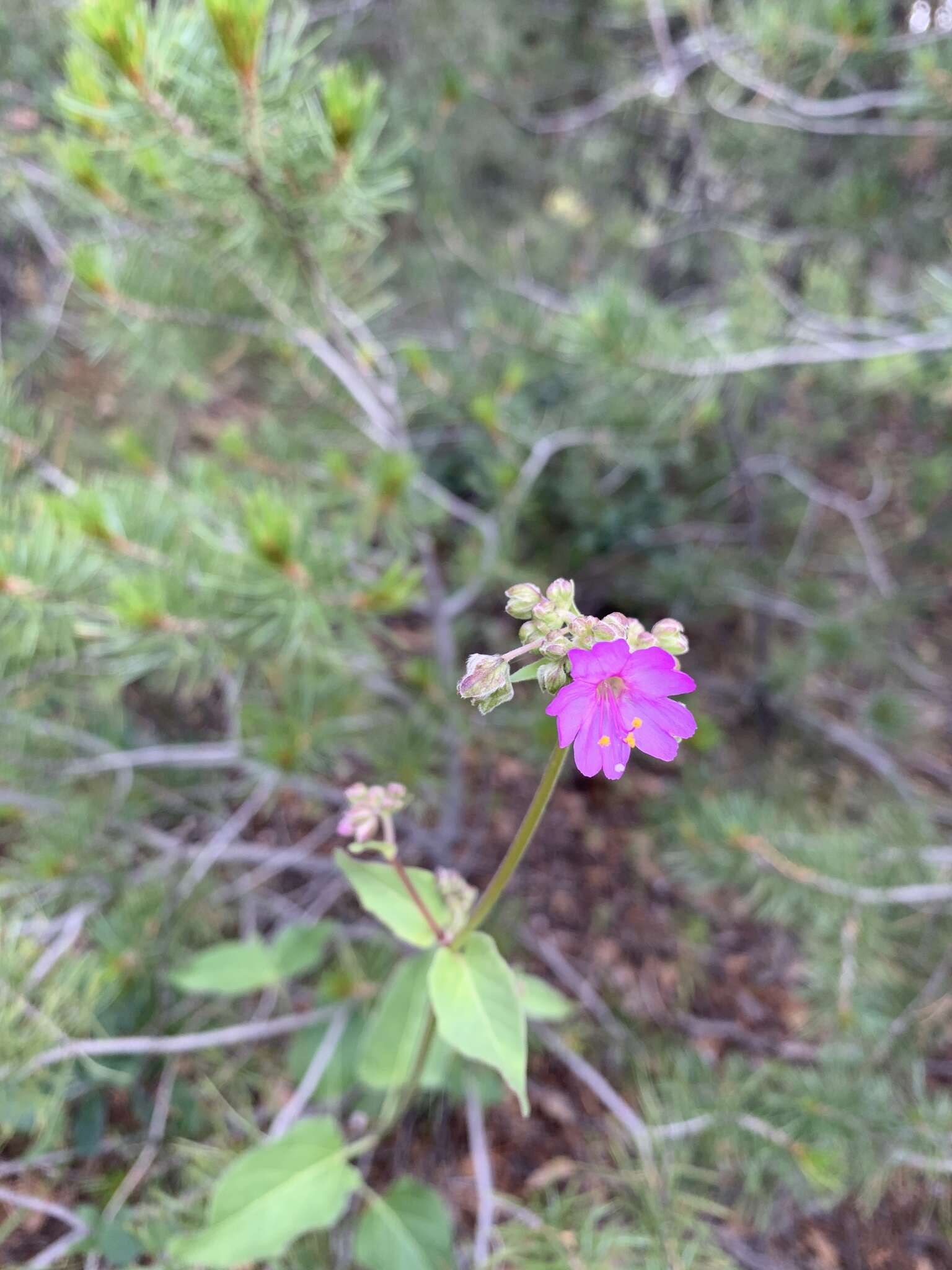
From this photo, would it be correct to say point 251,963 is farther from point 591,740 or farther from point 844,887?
point 844,887

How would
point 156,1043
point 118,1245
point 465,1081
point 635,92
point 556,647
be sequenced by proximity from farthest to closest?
point 635,92
point 465,1081
point 156,1043
point 118,1245
point 556,647

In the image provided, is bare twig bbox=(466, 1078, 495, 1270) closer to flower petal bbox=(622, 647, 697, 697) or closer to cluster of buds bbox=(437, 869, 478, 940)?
cluster of buds bbox=(437, 869, 478, 940)

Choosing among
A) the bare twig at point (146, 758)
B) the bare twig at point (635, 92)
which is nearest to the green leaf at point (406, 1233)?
the bare twig at point (146, 758)

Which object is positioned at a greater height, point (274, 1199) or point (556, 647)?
point (556, 647)

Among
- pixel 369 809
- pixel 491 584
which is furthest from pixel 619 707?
pixel 491 584

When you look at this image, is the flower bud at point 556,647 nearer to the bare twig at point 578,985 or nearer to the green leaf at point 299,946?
the green leaf at point 299,946

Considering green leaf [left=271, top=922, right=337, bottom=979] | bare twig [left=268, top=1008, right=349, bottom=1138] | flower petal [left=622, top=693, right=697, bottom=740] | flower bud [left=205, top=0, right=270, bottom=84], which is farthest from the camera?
green leaf [left=271, top=922, right=337, bottom=979]

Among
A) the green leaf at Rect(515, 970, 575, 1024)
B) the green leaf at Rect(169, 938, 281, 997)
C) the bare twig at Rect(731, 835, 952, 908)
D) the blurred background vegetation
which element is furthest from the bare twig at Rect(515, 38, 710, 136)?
the green leaf at Rect(169, 938, 281, 997)
